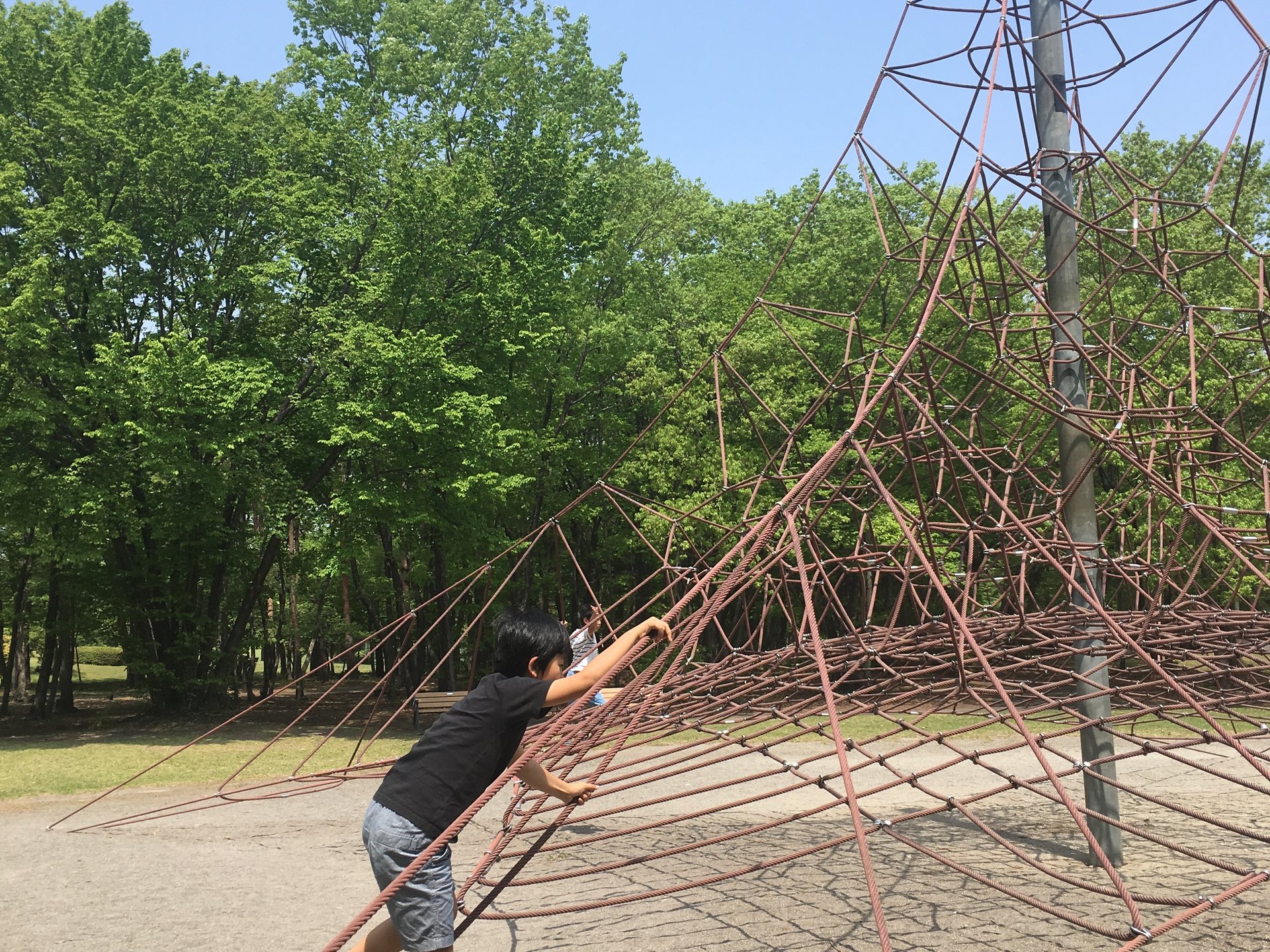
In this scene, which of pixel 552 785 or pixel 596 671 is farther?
pixel 552 785

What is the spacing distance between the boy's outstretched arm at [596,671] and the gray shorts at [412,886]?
1.79 feet

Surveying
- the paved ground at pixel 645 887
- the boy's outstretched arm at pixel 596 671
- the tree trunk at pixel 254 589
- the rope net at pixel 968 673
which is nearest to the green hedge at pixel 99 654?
the tree trunk at pixel 254 589

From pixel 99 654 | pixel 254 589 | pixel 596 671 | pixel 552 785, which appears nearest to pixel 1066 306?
pixel 596 671

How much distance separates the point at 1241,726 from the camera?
12531 mm

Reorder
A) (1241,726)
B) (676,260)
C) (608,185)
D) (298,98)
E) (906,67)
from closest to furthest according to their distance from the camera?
(906,67), (1241,726), (298,98), (608,185), (676,260)

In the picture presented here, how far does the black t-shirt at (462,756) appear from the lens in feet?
10.00

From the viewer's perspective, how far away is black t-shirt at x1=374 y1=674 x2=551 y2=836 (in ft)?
10.00

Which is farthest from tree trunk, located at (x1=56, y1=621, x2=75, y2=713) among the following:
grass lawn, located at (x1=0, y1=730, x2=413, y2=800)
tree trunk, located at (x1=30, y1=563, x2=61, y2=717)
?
A: grass lawn, located at (x1=0, y1=730, x2=413, y2=800)

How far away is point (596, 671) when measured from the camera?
3.14 meters

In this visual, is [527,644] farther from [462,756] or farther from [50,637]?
[50,637]

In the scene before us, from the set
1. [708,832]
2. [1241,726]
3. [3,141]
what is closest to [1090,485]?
[708,832]

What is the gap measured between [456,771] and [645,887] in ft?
10.1

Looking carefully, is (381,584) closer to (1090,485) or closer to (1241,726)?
(1241,726)

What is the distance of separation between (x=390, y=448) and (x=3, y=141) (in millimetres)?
7042
